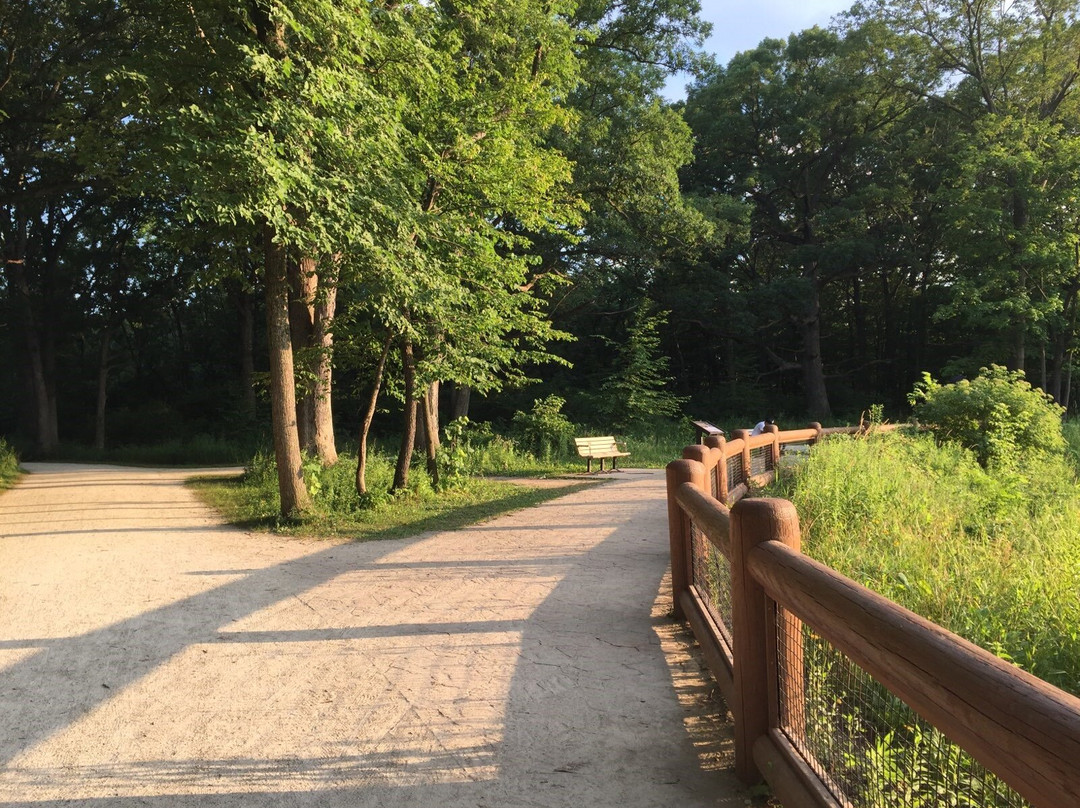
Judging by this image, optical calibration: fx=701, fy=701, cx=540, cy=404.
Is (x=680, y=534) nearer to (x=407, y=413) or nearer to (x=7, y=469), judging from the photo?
(x=407, y=413)

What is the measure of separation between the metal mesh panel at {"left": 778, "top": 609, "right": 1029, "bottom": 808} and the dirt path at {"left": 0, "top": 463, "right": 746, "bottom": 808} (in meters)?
0.45

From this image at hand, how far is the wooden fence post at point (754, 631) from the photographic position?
283 cm

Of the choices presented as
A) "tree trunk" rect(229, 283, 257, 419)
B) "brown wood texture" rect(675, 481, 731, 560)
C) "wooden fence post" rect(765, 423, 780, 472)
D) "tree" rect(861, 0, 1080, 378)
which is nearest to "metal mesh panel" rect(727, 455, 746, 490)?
"wooden fence post" rect(765, 423, 780, 472)

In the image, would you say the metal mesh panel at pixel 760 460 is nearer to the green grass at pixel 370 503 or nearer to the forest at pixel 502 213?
the green grass at pixel 370 503

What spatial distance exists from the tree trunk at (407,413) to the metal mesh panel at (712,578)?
6954 mm

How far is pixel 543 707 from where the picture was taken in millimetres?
3734

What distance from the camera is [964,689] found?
151 cm

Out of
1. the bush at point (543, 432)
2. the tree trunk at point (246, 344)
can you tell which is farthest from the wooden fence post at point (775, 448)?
the tree trunk at point (246, 344)

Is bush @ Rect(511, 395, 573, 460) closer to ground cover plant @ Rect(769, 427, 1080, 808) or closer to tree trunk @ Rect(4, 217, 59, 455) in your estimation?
ground cover plant @ Rect(769, 427, 1080, 808)

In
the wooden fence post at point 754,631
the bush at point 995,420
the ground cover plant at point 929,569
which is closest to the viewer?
the ground cover plant at point 929,569

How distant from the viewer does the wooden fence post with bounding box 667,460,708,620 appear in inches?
196

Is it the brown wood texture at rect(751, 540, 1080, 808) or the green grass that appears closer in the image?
the brown wood texture at rect(751, 540, 1080, 808)

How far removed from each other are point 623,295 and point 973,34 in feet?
54.3

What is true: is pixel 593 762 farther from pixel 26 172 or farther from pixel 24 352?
pixel 24 352
